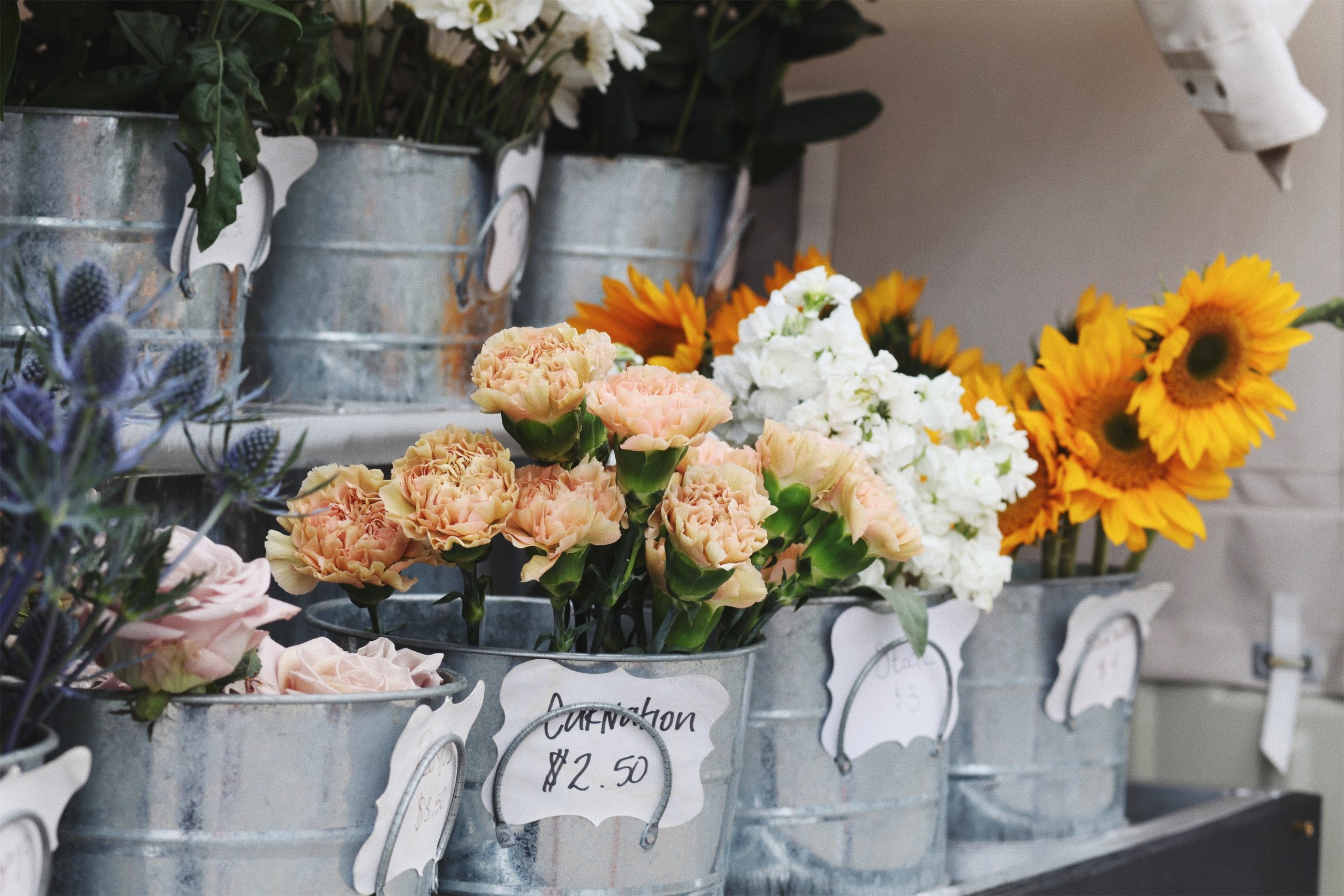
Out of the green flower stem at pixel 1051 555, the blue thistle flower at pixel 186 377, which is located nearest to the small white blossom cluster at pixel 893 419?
the green flower stem at pixel 1051 555

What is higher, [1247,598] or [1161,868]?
[1247,598]

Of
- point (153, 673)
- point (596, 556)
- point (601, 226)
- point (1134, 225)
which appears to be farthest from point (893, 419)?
point (1134, 225)

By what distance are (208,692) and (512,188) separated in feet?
1.34

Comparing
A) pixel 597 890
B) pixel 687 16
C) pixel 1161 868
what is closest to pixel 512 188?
pixel 687 16

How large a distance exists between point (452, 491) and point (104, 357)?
16 centimetres

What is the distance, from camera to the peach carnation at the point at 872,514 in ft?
2.04

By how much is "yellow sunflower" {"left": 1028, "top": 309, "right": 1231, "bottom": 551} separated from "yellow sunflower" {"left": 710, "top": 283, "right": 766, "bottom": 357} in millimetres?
183

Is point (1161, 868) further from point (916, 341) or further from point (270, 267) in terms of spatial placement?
point (270, 267)

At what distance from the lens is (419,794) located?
52 centimetres

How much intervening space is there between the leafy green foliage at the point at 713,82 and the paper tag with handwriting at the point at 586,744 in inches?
18.6

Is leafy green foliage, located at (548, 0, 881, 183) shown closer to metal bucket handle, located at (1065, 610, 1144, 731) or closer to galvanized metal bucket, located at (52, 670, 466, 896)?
metal bucket handle, located at (1065, 610, 1144, 731)

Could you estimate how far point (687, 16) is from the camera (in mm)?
1004

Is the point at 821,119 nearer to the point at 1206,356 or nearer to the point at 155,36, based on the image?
the point at 1206,356

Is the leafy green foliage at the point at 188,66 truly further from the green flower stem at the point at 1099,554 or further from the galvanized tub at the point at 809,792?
the green flower stem at the point at 1099,554
